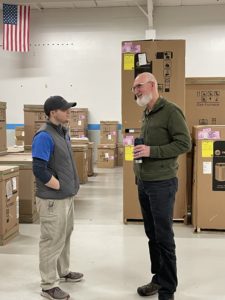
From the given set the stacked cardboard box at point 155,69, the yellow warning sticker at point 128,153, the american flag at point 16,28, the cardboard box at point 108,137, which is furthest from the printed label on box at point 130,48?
the cardboard box at point 108,137

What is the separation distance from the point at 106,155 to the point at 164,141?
8.29 metres

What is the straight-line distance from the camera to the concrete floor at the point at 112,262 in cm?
295

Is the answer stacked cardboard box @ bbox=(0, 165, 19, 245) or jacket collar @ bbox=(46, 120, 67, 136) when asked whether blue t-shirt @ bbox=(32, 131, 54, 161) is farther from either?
stacked cardboard box @ bbox=(0, 165, 19, 245)

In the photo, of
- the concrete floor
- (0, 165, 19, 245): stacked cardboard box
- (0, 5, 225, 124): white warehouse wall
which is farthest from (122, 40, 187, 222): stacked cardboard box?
(0, 5, 225, 124): white warehouse wall

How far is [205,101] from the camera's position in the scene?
16.0 ft

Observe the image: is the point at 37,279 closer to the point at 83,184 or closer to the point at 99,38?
the point at 83,184

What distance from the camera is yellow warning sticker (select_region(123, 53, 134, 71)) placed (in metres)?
4.65

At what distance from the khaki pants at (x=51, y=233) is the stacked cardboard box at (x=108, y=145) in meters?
7.96

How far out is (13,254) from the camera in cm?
377

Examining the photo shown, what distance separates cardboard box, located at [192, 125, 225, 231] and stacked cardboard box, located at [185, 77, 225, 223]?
1.16ft

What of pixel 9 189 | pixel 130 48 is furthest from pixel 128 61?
pixel 9 189

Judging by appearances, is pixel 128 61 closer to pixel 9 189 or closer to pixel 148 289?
pixel 9 189

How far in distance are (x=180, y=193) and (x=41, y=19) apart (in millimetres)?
8794

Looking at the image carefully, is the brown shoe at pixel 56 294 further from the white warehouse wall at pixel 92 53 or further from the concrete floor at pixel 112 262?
the white warehouse wall at pixel 92 53
